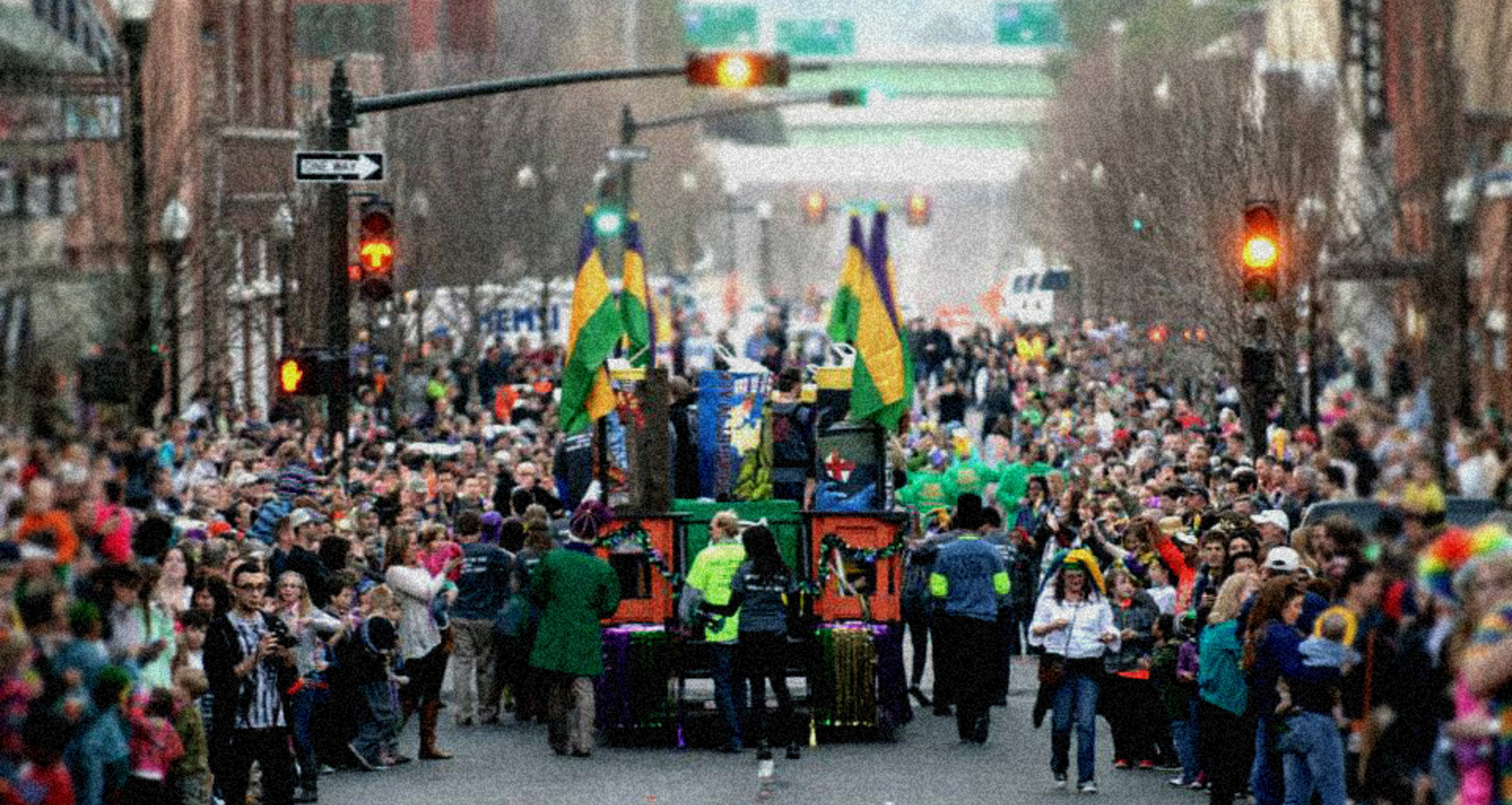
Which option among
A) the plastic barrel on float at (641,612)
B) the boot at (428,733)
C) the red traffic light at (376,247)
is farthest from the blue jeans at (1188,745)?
the red traffic light at (376,247)

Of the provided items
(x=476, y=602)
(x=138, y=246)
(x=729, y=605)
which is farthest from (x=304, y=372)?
(x=729, y=605)

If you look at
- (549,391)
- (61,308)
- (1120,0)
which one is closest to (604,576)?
(61,308)

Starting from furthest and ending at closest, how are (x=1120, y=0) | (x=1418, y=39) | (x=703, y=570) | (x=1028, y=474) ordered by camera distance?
(x=1120, y=0) → (x=1028, y=474) → (x=703, y=570) → (x=1418, y=39)

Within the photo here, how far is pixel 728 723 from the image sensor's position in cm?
2317

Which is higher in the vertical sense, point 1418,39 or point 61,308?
point 1418,39

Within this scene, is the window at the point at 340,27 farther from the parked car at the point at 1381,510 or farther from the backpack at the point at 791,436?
the parked car at the point at 1381,510

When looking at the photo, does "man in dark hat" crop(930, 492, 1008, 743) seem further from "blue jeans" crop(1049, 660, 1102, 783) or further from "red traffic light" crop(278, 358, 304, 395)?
"red traffic light" crop(278, 358, 304, 395)

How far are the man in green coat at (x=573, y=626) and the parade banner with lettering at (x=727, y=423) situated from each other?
2.70 m

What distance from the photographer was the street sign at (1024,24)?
467 feet

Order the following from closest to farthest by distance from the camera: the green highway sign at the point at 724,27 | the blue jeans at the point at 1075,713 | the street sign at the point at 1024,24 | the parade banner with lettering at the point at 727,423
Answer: the blue jeans at the point at 1075,713, the parade banner with lettering at the point at 727,423, the street sign at the point at 1024,24, the green highway sign at the point at 724,27

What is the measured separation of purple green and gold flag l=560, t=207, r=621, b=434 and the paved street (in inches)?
101

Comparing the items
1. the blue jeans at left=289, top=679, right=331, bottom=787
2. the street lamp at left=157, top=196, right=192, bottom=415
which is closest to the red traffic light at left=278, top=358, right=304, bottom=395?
the street lamp at left=157, top=196, right=192, bottom=415

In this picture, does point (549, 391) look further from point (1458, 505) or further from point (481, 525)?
point (1458, 505)

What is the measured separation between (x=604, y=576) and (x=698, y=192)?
90.3 m
